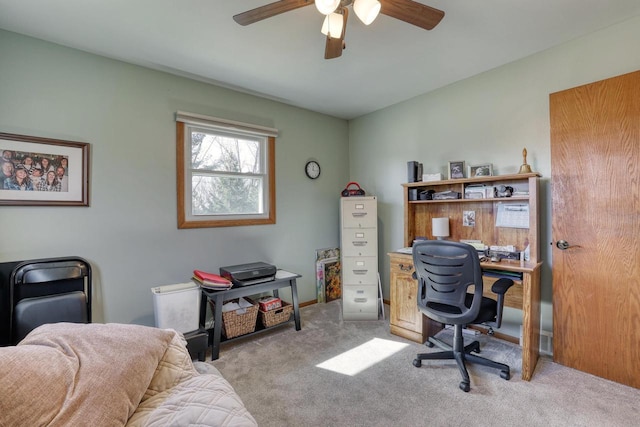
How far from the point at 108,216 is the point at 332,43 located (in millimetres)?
2217

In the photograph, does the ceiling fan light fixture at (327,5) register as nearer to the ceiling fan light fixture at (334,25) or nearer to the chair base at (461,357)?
the ceiling fan light fixture at (334,25)

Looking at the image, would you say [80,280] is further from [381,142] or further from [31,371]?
[381,142]

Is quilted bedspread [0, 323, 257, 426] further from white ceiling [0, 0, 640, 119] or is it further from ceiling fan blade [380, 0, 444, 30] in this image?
white ceiling [0, 0, 640, 119]

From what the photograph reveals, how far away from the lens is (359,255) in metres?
3.32

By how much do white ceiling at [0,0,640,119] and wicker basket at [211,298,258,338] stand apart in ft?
7.24

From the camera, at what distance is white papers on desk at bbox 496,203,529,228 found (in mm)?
2512

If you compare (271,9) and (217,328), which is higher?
(271,9)

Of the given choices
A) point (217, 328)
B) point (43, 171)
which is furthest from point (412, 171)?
point (43, 171)

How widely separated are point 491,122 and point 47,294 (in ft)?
12.9

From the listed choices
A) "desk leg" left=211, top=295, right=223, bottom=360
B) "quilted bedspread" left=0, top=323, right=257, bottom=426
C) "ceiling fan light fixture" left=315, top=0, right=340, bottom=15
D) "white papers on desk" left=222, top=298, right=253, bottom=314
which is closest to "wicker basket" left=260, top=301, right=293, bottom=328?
"white papers on desk" left=222, top=298, right=253, bottom=314

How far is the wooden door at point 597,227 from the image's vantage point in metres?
1.99

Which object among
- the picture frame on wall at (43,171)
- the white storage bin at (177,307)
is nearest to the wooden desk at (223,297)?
the white storage bin at (177,307)

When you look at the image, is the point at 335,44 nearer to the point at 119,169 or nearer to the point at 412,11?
the point at 412,11

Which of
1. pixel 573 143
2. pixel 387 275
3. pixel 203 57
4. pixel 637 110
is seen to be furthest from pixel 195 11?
Answer: pixel 387 275
